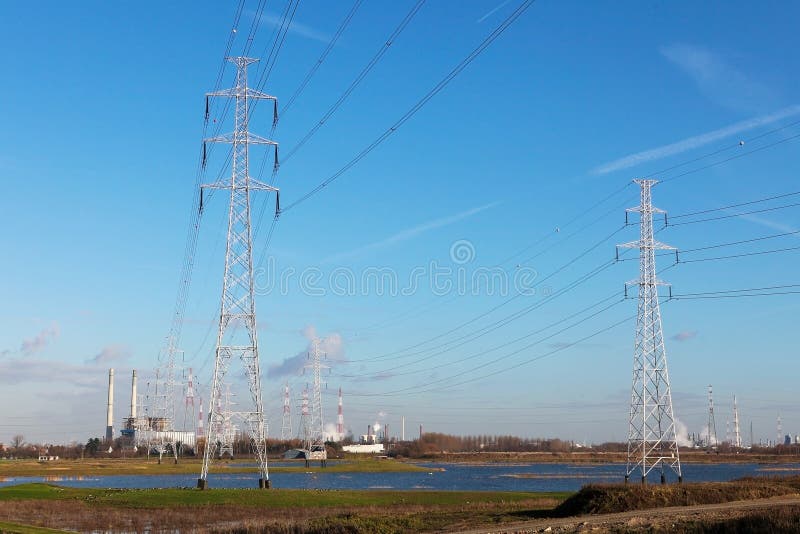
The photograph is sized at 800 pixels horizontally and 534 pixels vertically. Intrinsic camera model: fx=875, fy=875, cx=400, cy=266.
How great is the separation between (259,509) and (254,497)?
4.93 m

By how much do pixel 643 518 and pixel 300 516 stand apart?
24.9m

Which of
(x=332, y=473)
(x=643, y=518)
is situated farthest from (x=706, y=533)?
(x=332, y=473)

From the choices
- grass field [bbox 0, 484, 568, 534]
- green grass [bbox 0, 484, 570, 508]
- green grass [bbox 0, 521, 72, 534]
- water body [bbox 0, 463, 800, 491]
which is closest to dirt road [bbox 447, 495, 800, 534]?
grass field [bbox 0, 484, 568, 534]

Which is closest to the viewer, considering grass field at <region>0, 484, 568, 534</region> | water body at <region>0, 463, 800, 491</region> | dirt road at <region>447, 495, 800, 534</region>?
dirt road at <region>447, 495, 800, 534</region>

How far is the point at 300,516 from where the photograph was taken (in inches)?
2243

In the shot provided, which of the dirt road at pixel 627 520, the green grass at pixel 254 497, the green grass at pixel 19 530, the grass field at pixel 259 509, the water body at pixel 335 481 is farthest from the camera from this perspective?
the water body at pixel 335 481

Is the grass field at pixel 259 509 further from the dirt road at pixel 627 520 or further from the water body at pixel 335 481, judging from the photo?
the water body at pixel 335 481

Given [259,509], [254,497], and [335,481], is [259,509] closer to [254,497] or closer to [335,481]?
[254,497]

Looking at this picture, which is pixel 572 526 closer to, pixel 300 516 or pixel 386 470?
pixel 300 516

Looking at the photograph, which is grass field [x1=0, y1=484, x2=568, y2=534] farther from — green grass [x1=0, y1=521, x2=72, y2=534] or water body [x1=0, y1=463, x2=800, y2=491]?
water body [x1=0, y1=463, x2=800, y2=491]

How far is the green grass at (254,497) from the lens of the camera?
2618 inches

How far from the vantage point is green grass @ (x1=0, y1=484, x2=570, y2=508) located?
218 ft

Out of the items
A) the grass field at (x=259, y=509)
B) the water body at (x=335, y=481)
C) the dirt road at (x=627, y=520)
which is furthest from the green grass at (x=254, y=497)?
the dirt road at (x=627, y=520)

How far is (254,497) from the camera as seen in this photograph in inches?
2657
